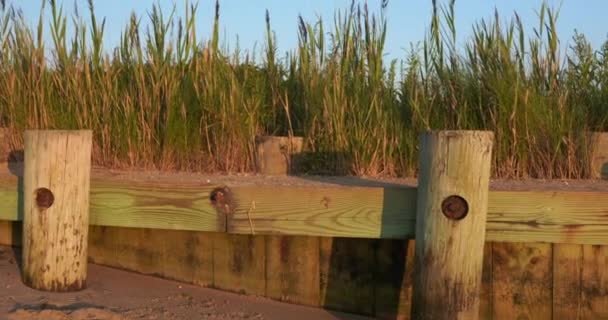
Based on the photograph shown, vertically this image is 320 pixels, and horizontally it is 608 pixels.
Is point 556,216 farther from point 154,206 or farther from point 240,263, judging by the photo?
point 154,206

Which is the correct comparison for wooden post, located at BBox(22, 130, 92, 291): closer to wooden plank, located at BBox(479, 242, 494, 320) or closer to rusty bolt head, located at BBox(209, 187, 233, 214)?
rusty bolt head, located at BBox(209, 187, 233, 214)

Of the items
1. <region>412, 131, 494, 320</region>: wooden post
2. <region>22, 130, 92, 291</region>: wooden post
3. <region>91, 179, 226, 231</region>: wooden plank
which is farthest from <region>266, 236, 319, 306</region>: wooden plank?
<region>22, 130, 92, 291</region>: wooden post

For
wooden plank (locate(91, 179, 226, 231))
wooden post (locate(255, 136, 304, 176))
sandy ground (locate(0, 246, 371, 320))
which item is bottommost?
sandy ground (locate(0, 246, 371, 320))

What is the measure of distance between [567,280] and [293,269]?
140 cm

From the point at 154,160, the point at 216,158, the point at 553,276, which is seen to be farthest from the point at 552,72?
the point at 154,160

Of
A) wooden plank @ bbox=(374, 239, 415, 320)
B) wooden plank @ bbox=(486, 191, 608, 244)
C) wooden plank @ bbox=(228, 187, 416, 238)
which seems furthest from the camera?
wooden plank @ bbox=(374, 239, 415, 320)

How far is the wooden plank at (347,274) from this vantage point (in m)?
4.07

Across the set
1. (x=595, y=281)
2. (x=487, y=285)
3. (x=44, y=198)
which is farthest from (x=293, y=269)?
(x=595, y=281)

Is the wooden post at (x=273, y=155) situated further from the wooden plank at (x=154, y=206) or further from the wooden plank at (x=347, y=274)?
the wooden plank at (x=154, y=206)

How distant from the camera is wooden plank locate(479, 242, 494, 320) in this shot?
3924mm

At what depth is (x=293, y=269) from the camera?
4113 millimetres

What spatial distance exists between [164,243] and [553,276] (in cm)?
210

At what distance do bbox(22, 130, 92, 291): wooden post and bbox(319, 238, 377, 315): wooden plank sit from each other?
1.27m

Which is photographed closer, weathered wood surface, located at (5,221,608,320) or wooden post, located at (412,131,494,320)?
wooden post, located at (412,131,494,320)
